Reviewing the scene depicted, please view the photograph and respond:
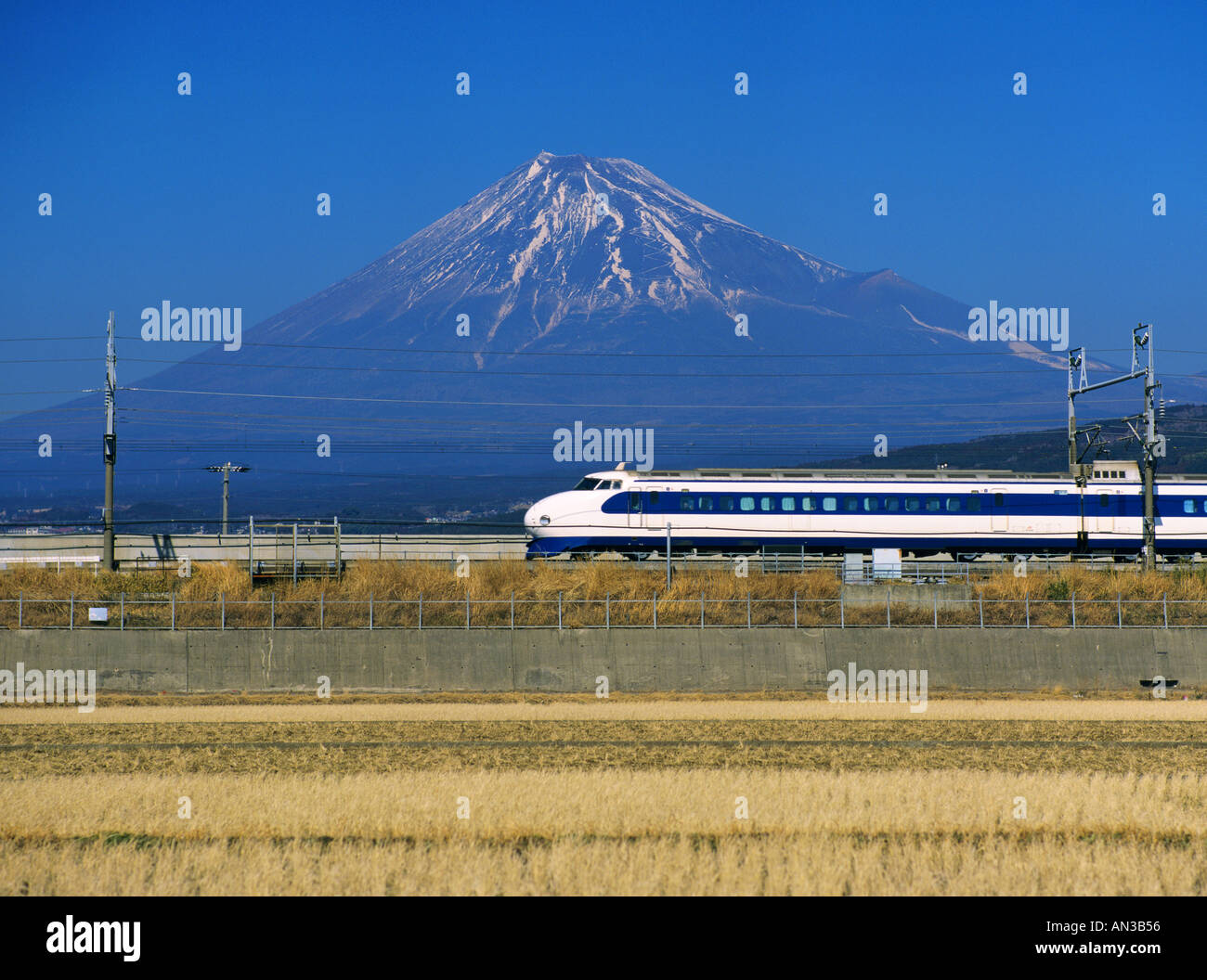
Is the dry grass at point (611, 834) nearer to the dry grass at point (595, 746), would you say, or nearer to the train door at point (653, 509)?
the dry grass at point (595, 746)

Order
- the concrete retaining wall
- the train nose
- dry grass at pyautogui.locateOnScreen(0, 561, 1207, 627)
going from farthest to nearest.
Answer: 1. the train nose
2. dry grass at pyautogui.locateOnScreen(0, 561, 1207, 627)
3. the concrete retaining wall

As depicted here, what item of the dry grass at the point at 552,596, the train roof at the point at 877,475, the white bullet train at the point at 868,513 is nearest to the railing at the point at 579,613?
the dry grass at the point at 552,596

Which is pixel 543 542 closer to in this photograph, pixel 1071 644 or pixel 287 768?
pixel 1071 644

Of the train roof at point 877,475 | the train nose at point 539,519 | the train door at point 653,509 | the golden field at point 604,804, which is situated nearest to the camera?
the golden field at point 604,804

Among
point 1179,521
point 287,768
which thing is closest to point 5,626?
point 287,768

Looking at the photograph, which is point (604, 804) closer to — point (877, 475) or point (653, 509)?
point (653, 509)

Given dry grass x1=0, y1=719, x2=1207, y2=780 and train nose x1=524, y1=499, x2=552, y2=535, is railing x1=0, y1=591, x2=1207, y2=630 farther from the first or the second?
dry grass x1=0, y1=719, x2=1207, y2=780

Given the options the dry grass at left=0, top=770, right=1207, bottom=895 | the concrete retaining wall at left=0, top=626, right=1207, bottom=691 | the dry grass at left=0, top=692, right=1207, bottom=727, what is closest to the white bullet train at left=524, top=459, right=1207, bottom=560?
the concrete retaining wall at left=0, top=626, right=1207, bottom=691
